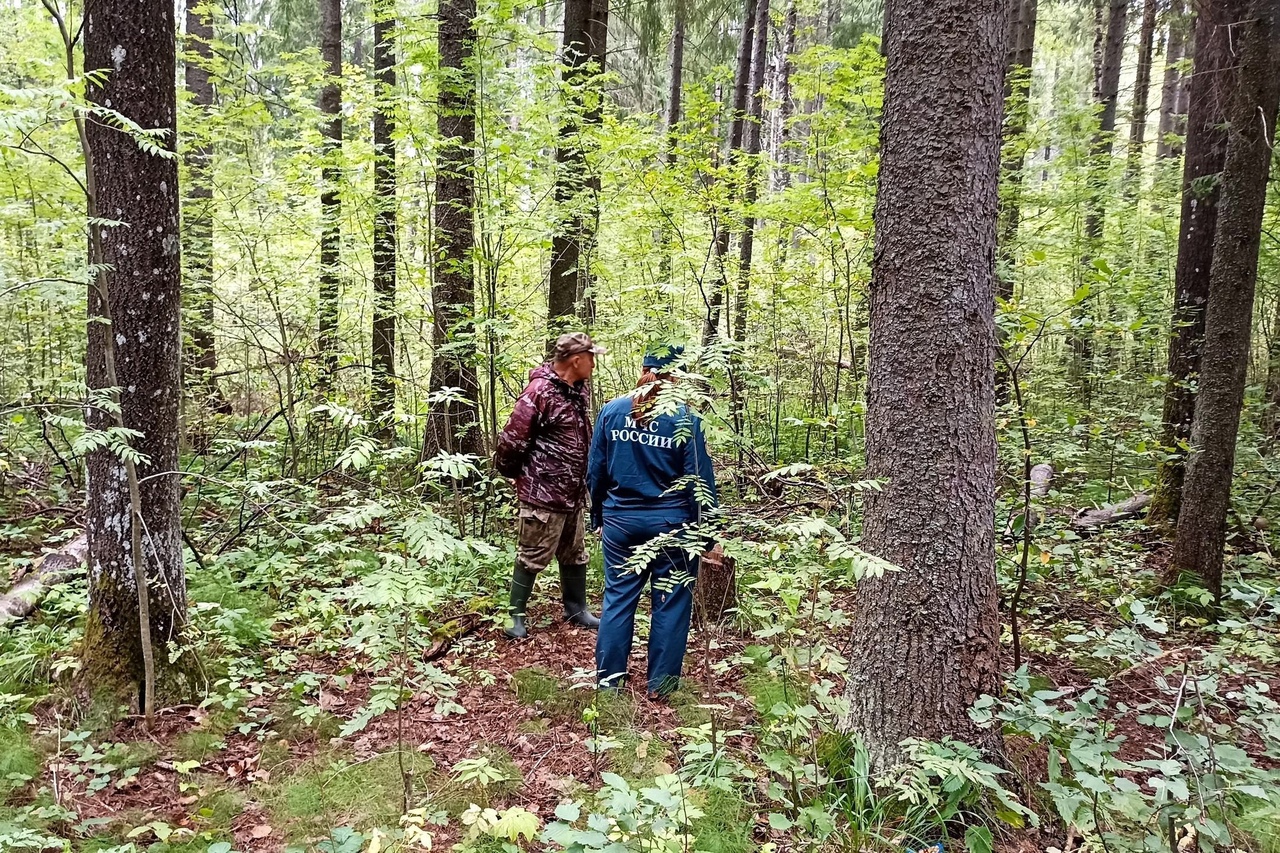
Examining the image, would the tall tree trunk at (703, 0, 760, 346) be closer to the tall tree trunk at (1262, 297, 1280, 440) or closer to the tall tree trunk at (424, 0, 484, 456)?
the tall tree trunk at (424, 0, 484, 456)

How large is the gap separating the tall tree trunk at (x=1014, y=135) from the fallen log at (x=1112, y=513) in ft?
4.34

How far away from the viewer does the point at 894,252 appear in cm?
289

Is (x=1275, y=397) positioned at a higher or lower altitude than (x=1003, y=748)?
higher

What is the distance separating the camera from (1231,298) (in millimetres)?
4812

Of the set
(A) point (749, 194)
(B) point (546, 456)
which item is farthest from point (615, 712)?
(A) point (749, 194)

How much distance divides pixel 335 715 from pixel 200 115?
6.75 m

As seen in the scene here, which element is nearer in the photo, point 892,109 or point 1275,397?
point 892,109

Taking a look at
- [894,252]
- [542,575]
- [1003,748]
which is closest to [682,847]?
[1003,748]

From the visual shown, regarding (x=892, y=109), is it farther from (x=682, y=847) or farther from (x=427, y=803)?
(x=427, y=803)

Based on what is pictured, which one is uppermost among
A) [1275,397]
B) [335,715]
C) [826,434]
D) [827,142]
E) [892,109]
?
[827,142]

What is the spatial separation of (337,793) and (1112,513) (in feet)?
22.7

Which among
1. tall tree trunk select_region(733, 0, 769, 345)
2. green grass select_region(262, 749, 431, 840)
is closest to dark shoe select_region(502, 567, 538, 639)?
green grass select_region(262, 749, 431, 840)

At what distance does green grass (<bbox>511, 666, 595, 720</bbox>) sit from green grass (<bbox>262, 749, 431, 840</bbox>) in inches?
29.6

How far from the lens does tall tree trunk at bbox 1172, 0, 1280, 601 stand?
465 centimetres
